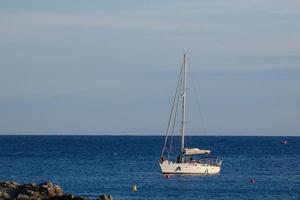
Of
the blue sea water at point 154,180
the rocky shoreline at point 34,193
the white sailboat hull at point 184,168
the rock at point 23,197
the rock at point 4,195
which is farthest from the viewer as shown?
the white sailboat hull at point 184,168

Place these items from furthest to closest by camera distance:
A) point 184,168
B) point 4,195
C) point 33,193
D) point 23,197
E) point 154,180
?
point 184,168 < point 154,180 < point 4,195 < point 33,193 < point 23,197

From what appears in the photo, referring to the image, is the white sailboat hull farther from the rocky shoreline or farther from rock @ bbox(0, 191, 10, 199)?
rock @ bbox(0, 191, 10, 199)

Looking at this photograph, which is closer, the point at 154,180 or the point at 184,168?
the point at 154,180

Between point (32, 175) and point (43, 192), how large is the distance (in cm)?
4875

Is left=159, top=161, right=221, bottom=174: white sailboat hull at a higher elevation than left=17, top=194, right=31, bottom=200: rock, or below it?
higher

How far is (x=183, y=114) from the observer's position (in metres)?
102

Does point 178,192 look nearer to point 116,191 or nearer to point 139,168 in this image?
point 116,191

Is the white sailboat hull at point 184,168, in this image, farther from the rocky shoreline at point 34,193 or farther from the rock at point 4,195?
the rock at point 4,195

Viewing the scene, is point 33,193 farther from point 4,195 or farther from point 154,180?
point 154,180

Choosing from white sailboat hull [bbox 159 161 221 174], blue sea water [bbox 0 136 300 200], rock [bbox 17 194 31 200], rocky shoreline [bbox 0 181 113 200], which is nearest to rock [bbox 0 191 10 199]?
rocky shoreline [bbox 0 181 113 200]

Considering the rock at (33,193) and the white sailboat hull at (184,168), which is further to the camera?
the white sailboat hull at (184,168)

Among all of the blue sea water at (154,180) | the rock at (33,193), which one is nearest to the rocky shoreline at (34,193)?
the rock at (33,193)

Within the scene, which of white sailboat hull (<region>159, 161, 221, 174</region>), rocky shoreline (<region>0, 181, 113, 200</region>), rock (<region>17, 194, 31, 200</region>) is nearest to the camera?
rock (<region>17, 194, 31, 200</region>)

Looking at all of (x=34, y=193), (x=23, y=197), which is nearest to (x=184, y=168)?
(x=34, y=193)
